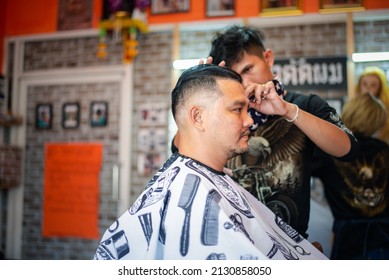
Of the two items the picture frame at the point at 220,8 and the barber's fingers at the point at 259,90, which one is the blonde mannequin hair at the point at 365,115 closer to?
the barber's fingers at the point at 259,90

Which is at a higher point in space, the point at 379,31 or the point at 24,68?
the point at 379,31

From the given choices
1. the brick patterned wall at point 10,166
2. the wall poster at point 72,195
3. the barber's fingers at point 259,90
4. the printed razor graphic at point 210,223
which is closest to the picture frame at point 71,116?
the wall poster at point 72,195

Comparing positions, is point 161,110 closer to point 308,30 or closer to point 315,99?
point 308,30

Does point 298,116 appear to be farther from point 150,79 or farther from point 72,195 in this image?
point 72,195

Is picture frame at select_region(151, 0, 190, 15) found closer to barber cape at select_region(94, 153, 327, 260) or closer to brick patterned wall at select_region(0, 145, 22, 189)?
brick patterned wall at select_region(0, 145, 22, 189)

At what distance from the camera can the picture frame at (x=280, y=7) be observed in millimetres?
2434

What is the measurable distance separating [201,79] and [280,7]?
1.65 m

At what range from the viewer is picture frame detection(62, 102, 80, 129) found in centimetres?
285

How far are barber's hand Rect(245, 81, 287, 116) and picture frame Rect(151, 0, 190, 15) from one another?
5.87 feet

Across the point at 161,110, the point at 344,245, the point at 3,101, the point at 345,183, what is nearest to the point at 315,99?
the point at 345,183

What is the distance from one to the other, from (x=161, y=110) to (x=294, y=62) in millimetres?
971

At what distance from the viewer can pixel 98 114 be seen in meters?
2.82

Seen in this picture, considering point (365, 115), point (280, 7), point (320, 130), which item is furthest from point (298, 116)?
point (280, 7)

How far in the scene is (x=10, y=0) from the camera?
9.17 ft
